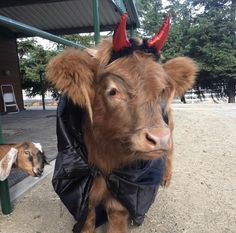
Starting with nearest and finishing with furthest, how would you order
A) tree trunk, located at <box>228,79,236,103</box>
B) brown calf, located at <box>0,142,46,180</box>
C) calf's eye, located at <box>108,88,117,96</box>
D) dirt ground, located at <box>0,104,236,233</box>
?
calf's eye, located at <box>108,88,117,96</box> < brown calf, located at <box>0,142,46,180</box> < dirt ground, located at <box>0,104,236,233</box> < tree trunk, located at <box>228,79,236,103</box>

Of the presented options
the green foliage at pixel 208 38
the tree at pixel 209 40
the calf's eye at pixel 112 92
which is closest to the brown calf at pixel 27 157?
the calf's eye at pixel 112 92

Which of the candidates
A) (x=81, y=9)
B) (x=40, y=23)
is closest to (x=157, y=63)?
(x=81, y=9)

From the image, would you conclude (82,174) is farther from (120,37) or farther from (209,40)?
(209,40)

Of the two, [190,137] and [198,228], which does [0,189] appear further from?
[190,137]

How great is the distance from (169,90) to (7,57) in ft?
37.3

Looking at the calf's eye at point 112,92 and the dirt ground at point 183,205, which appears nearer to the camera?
the calf's eye at point 112,92

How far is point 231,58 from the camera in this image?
834 inches

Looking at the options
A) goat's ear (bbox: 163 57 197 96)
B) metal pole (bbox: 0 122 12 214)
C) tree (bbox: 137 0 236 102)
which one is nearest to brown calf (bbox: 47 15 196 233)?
goat's ear (bbox: 163 57 197 96)

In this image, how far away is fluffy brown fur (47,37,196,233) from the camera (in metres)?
1.92

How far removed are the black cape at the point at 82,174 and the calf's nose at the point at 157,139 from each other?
0.62 m

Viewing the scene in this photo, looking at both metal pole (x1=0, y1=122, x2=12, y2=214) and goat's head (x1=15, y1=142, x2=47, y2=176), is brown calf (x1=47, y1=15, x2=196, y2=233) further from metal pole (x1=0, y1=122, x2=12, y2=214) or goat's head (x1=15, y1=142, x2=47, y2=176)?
metal pole (x1=0, y1=122, x2=12, y2=214)

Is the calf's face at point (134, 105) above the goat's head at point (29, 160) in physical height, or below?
above

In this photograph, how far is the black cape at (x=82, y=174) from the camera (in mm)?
2438

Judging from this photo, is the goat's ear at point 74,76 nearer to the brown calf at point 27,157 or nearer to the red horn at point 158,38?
the red horn at point 158,38
